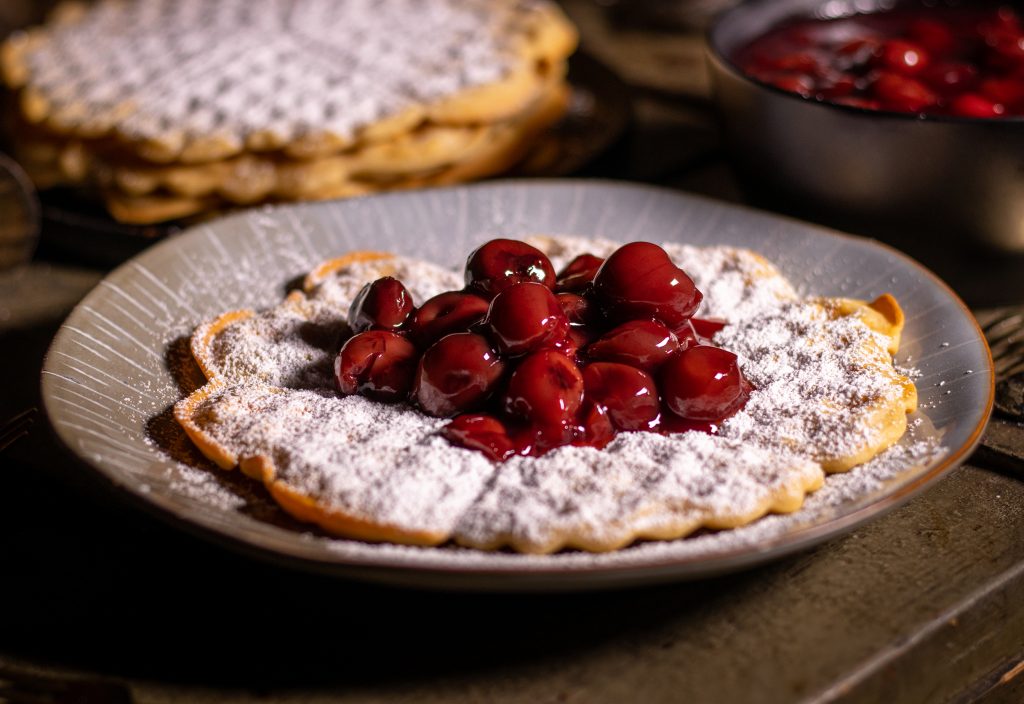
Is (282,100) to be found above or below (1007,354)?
above

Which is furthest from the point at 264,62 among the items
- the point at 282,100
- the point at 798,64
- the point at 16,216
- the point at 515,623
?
the point at 515,623

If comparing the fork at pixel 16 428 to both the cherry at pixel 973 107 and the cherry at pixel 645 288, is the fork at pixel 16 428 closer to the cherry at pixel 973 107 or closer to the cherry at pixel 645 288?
the cherry at pixel 645 288

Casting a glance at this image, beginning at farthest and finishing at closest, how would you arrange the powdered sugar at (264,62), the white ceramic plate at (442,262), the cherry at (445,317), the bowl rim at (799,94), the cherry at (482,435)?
the powdered sugar at (264,62) → the bowl rim at (799,94) → the cherry at (445,317) → the cherry at (482,435) → the white ceramic plate at (442,262)

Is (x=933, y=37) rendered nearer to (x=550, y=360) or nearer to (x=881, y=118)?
(x=881, y=118)

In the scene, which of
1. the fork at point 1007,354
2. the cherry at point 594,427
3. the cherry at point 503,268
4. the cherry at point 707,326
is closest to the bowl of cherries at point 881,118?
the fork at point 1007,354

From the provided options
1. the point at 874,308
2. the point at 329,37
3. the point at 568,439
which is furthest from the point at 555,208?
the point at 329,37

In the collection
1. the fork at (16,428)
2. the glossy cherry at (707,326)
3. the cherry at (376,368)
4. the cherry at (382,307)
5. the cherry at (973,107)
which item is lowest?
the fork at (16,428)
